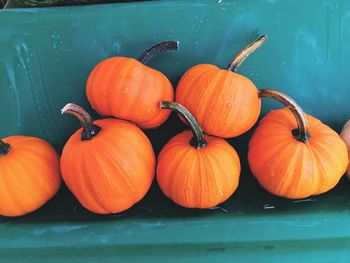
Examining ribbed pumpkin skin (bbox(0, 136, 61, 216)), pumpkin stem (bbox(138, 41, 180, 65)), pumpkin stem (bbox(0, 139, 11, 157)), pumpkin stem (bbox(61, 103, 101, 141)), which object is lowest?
ribbed pumpkin skin (bbox(0, 136, 61, 216))

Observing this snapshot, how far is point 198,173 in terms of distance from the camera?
868mm

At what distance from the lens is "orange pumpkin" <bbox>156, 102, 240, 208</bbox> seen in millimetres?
869

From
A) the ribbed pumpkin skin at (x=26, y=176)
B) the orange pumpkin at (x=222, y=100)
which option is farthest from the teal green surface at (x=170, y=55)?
the orange pumpkin at (x=222, y=100)

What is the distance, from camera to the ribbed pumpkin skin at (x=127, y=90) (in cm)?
89

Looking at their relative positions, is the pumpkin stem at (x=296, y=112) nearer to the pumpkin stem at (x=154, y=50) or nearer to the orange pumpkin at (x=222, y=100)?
the orange pumpkin at (x=222, y=100)

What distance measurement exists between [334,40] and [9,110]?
98 cm

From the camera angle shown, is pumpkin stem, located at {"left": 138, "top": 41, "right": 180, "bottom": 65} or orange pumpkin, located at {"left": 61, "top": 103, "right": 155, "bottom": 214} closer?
orange pumpkin, located at {"left": 61, "top": 103, "right": 155, "bottom": 214}

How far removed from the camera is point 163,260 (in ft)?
2.95

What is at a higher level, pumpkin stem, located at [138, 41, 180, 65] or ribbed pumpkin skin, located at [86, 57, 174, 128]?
pumpkin stem, located at [138, 41, 180, 65]

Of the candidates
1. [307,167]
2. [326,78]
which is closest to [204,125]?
[307,167]

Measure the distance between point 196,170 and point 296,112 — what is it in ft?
0.89

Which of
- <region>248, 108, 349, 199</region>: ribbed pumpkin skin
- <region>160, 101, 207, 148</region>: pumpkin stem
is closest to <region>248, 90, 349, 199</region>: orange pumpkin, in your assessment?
<region>248, 108, 349, 199</region>: ribbed pumpkin skin

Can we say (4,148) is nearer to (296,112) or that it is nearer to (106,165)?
(106,165)

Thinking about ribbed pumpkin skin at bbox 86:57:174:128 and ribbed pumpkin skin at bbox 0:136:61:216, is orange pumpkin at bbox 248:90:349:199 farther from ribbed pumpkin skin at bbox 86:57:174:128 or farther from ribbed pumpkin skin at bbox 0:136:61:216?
ribbed pumpkin skin at bbox 0:136:61:216
